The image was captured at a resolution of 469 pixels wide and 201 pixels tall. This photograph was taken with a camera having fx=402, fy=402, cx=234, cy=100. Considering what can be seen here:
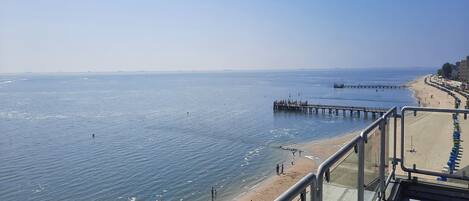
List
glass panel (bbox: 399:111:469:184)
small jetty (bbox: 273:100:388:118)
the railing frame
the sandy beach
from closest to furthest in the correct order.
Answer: the railing frame, glass panel (bbox: 399:111:469:184), the sandy beach, small jetty (bbox: 273:100:388:118)

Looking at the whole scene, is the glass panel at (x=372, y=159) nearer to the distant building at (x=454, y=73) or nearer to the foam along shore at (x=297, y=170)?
the foam along shore at (x=297, y=170)

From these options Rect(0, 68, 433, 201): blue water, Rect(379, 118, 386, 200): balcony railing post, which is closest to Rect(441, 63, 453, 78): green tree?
Rect(0, 68, 433, 201): blue water

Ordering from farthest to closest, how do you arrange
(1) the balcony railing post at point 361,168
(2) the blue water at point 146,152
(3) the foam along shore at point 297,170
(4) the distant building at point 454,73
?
(4) the distant building at point 454,73, (2) the blue water at point 146,152, (3) the foam along shore at point 297,170, (1) the balcony railing post at point 361,168

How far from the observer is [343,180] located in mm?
3439

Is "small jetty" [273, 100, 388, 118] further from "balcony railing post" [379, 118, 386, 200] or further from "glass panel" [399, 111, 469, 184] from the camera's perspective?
"balcony railing post" [379, 118, 386, 200]

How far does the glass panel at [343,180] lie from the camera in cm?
309

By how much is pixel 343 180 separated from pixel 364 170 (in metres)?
0.75

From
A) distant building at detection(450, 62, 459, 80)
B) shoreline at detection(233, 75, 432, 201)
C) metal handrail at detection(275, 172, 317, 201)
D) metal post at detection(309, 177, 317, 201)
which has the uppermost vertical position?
metal handrail at detection(275, 172, 317, 201)

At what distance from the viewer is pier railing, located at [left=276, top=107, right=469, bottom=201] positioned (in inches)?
103

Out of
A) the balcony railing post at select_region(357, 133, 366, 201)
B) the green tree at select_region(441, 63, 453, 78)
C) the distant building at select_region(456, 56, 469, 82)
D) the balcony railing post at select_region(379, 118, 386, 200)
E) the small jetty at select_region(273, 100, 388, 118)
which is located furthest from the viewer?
the green tree at select_region(441, 63, 453, 78)

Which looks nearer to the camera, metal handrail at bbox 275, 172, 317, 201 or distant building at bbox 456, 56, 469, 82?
metal handrail at bbox 275, 172, 317, 201

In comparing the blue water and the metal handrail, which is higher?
the metal handrail

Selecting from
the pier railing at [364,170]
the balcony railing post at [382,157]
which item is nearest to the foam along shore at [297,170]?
the pier railing at [364,170]

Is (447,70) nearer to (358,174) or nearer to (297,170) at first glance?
(297,170)
